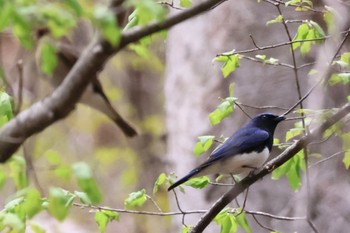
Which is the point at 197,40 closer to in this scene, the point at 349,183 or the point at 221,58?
the point at 349,183

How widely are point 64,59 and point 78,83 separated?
13.6 ft

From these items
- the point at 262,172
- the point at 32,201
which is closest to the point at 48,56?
the point at 32,201

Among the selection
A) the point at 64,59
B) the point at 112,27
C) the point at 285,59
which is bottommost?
the point at 64,59

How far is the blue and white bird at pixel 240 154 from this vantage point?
10.9ft

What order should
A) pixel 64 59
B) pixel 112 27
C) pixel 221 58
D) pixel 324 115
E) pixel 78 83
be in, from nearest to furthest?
pixel 112 27
pixel 78 83
pixel 324 115
pixel 221 58
pixel 64 59

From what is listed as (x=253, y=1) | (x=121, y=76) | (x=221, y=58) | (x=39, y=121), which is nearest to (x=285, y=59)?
(x=253, y=1)

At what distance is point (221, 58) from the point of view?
3.12 metres

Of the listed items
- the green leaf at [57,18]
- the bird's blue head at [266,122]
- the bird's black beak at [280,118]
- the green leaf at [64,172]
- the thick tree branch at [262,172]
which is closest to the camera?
the green leaf at [57,18]

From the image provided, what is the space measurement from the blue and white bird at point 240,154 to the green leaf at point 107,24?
151 cm

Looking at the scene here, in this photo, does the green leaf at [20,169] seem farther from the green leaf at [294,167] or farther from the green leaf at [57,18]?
the green leaf at [294,167]

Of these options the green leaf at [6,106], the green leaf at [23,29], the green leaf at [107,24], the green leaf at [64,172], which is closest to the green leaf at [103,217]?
the green leaf at [6,106]

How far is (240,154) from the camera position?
135 inches

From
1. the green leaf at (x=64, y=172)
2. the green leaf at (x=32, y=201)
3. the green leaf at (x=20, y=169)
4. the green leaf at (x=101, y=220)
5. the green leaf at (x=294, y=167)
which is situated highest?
the green leaf at (x=64, y=172)

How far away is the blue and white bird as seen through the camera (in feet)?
10.9
